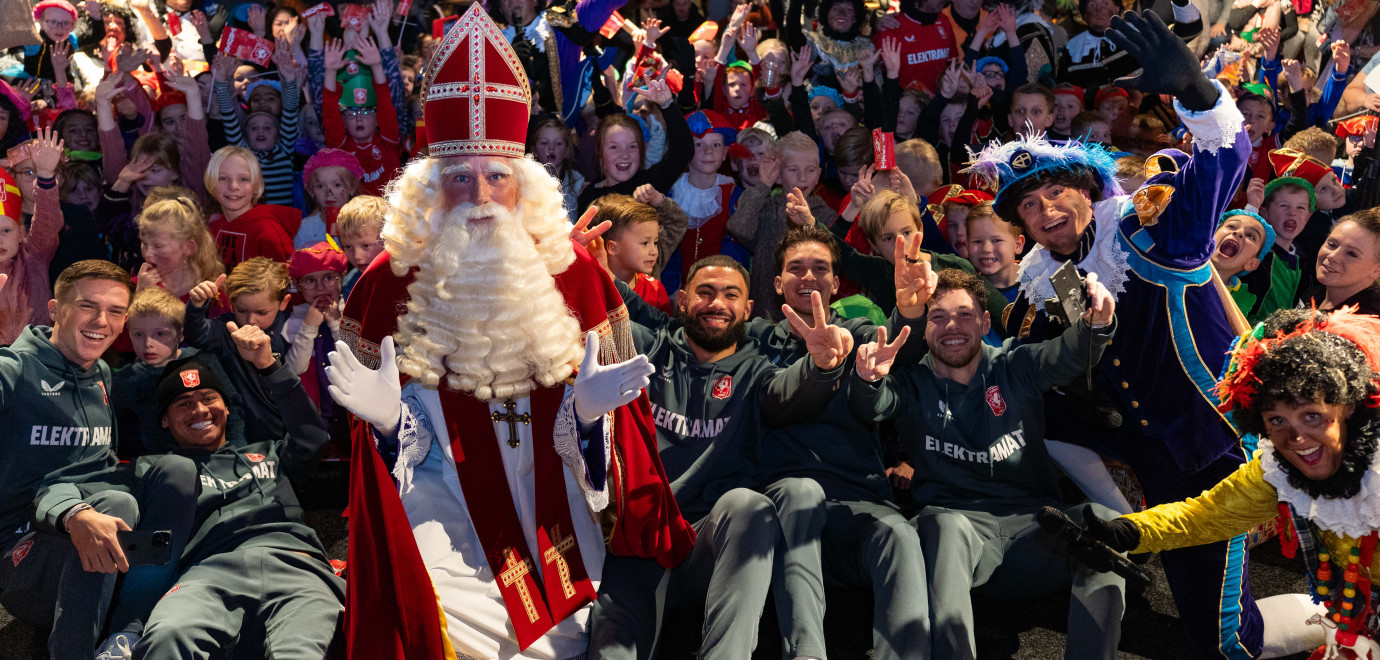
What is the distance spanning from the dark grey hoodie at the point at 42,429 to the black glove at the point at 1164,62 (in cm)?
359

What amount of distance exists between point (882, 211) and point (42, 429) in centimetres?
334

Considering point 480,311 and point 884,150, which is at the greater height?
point 884,150

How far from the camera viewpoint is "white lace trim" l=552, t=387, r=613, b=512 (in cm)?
310

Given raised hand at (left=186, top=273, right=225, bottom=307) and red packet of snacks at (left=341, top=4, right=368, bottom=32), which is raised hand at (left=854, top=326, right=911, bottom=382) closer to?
raised hand at (left=186, top=273, right=225, bottom=307)

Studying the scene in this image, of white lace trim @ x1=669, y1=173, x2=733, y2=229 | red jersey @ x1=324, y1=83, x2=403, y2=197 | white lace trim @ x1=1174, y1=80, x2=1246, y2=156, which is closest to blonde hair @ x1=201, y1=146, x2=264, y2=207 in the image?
red jersey @ x1=324, y1=83, x2=403, y2=197

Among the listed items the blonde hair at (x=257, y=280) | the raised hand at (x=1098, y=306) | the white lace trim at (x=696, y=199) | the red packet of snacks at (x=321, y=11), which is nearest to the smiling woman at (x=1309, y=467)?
the raised hand at (x=1098, y=306)

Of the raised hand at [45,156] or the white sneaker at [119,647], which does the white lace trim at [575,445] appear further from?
the raised hand at [45,156]

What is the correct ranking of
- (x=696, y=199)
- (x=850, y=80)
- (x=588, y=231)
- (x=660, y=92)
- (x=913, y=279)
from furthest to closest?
(x=850, y=80), (x=696, y=199), (x=660, y=92), (x=588, y=231), (x=913, y=279)

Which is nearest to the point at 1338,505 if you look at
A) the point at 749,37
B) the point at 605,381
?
the point at 605,381

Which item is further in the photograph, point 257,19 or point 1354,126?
point 257,19

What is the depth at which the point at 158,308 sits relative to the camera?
4.05 m

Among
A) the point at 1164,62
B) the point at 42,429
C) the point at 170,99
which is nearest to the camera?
the point at 1164,62

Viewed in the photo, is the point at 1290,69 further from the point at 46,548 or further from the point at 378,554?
the point at 46,548

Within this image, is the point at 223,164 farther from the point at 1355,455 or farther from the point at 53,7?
the point at 1355,455
